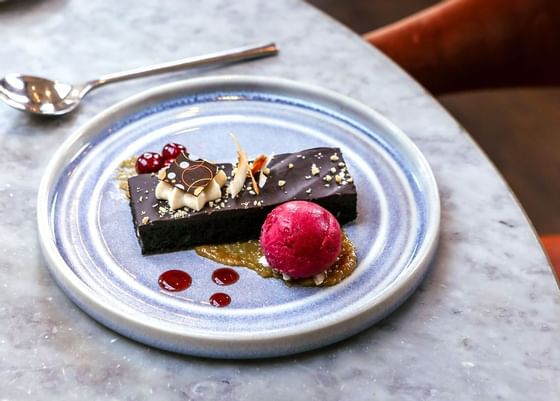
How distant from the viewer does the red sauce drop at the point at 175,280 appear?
3.23 ft

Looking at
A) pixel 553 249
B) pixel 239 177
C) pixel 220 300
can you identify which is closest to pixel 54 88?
pixel 239 177

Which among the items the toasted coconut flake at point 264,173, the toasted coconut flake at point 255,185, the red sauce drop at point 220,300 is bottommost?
the red sauce drop at point 220,300

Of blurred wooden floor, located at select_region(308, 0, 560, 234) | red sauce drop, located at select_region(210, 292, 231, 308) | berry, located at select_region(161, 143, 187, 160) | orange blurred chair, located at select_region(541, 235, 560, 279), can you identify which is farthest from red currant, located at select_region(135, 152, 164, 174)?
blurred wooden floor, located at select_region(308, 0, 560, 234)

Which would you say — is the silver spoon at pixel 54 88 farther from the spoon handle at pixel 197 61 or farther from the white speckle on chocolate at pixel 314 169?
the white speckle on chocolate at pixel 314 169

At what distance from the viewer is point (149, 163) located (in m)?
1.15

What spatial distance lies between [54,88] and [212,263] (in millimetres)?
465

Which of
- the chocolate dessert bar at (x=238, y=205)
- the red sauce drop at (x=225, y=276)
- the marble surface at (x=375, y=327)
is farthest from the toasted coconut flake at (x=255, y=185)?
the marble surface at (x=375, y=327)

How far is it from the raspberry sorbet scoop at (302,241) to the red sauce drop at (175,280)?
4.1 inches

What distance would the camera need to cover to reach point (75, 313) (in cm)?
95

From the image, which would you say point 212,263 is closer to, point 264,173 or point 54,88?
point 264,173

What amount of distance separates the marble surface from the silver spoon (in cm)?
2

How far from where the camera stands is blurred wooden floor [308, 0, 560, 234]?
240 centimetres

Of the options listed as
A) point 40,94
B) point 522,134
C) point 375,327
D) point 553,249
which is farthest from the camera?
point 522,134

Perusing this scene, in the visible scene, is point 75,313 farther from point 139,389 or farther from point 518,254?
point 518,254
